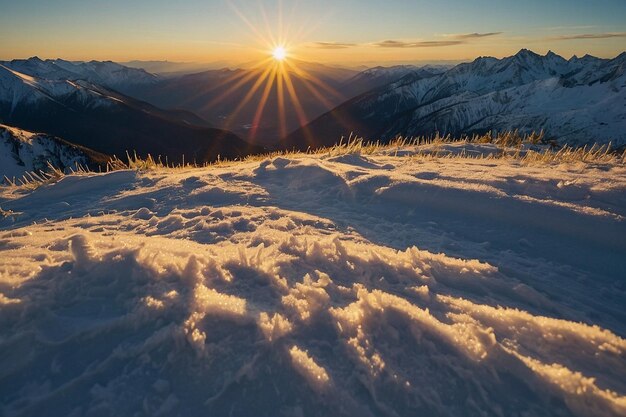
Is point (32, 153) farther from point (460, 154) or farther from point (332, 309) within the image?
point (332, 309)

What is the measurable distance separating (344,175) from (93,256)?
3.96 m

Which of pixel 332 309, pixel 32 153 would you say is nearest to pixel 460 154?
pixel 332 309

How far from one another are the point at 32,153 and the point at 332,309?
12320cm

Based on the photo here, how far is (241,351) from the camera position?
2389mm

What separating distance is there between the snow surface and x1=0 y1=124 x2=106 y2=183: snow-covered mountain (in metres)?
107

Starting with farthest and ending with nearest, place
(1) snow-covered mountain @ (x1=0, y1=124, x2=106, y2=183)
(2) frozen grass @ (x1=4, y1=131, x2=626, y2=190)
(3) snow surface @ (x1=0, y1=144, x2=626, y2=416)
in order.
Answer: (1) snow-covered mountain @ (x1=0, y1=124, x2=106, y2=183) < (2) frozen grass @ (x1=4, y1=131, x2=626, y2=190) < (3) snow surface @ (x1=0, y1=144, x2=626, y2=416)

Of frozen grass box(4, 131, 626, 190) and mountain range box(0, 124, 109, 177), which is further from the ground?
frozen grass box(4, 131, 626, 190)

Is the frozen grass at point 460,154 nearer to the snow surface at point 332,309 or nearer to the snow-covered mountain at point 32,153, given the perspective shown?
the snow surface at point 332,309

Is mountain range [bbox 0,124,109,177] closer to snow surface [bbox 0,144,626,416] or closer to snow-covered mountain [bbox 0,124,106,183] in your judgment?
snow-covered mountain [bbox 0,124,106,183]

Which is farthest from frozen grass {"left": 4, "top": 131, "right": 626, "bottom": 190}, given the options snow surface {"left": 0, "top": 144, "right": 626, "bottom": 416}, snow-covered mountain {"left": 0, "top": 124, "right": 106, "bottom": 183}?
snow-covered mountain {"left": 0, "top": 124, "right": 106, "bottom": 183}

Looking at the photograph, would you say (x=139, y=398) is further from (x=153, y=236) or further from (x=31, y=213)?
(x=31, y=213)

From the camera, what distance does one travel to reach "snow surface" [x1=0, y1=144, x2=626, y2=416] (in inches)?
84.0

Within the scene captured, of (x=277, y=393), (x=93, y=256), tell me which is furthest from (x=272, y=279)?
(x=93, y=256)

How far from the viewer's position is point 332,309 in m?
2.73
